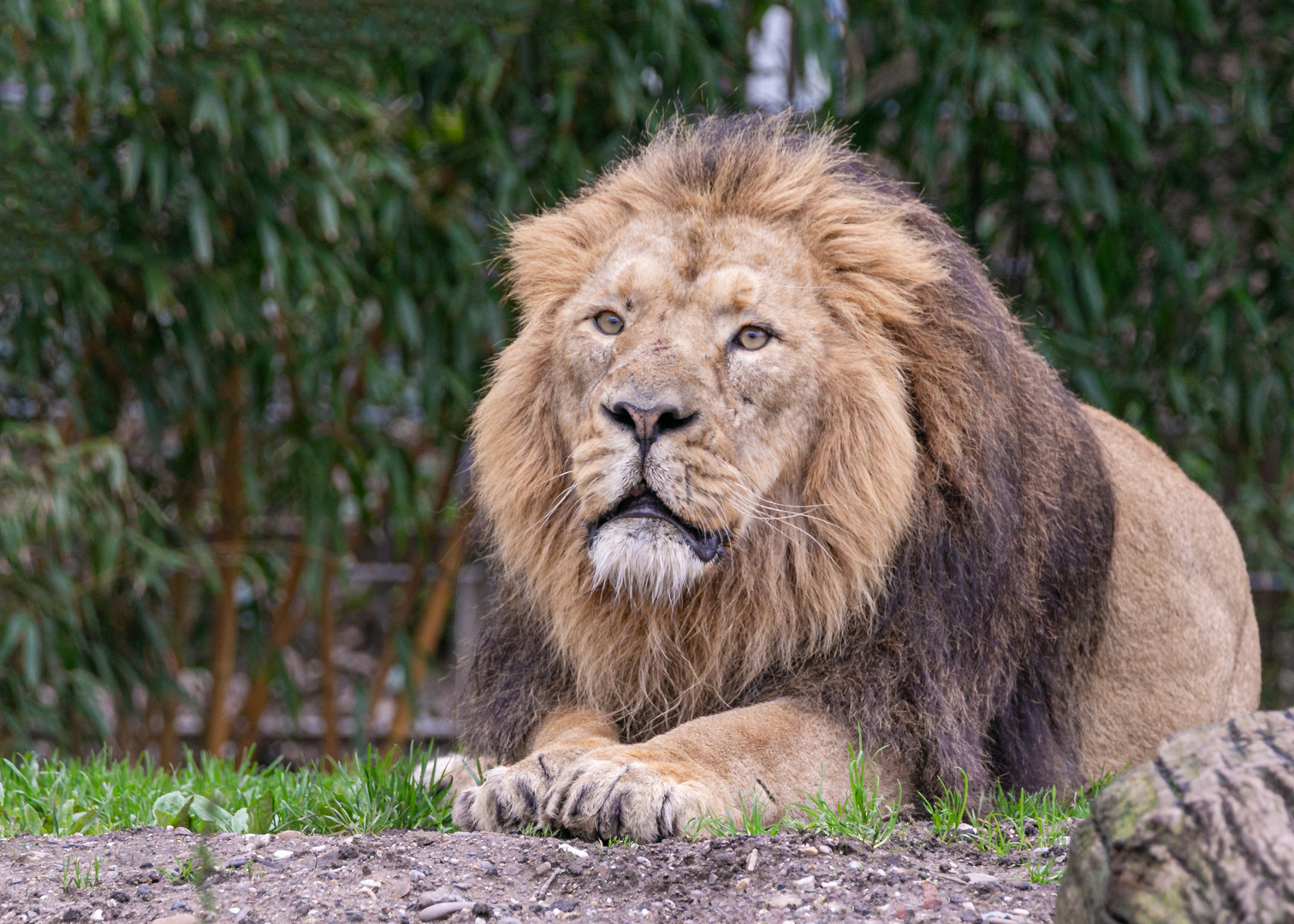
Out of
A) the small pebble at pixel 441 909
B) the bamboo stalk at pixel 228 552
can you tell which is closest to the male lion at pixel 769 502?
the small pebble at pixel 441 909

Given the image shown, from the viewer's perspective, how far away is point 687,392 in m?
2.72

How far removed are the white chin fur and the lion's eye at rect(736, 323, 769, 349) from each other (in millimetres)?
430

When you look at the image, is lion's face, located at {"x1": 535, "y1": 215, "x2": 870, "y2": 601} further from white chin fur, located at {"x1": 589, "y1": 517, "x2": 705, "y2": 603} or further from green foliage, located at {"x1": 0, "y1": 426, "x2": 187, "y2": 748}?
green foliage, located at {"x1": 0, "y1": 426, "x2": 187, "y2": 748}

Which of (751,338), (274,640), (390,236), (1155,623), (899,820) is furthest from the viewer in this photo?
(274,640)

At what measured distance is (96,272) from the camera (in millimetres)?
5414

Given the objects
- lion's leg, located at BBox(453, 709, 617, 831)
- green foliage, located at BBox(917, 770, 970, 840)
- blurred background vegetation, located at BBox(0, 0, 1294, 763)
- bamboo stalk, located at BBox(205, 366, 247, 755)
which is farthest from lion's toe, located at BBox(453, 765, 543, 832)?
bamboo stalk, located at BBox(205, 366, 247, 755)

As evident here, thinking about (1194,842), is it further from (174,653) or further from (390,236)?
(174,653)

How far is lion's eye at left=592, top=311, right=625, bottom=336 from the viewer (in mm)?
3004

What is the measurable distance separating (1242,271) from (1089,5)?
1.24 m

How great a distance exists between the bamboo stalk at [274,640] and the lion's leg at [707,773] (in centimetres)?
367

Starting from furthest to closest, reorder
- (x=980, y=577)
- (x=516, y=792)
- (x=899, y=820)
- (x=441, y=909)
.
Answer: (x=980, y=577), (x=899, y=820), (x=516, y=792), (x=441, y=909)

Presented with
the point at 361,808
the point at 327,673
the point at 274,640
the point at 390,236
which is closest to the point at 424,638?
the point at 327,673

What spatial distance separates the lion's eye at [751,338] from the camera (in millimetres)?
2898

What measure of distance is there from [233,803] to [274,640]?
3363 mm
